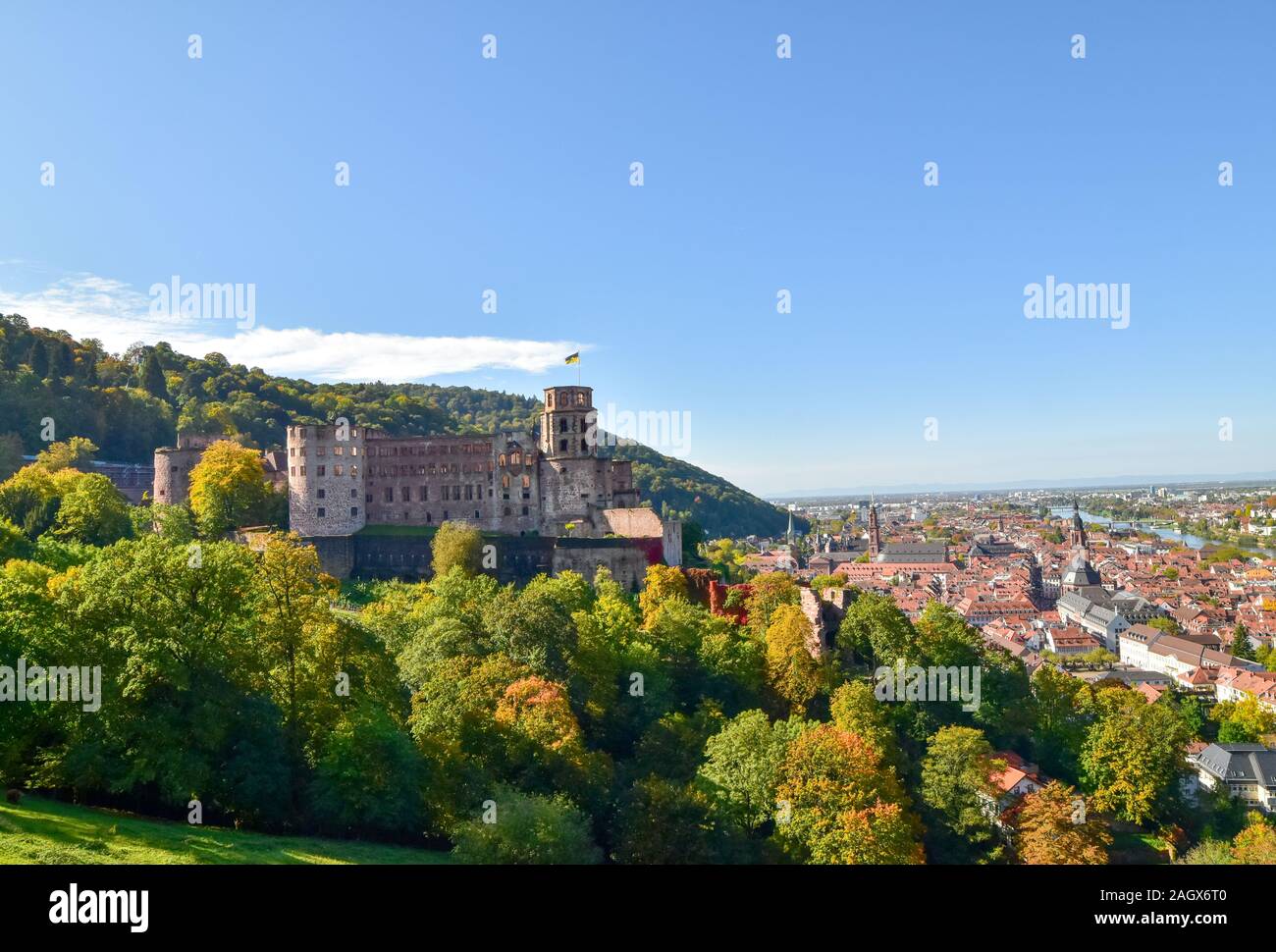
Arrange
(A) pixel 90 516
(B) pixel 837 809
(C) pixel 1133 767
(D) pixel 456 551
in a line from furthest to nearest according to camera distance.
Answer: (D) pixel 456 551 < (A) pixel 90 516 < (C) pixel 1133 767 < (B) pixel 837 809

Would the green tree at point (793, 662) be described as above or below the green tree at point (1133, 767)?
above

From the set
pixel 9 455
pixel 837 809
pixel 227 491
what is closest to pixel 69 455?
pixel 9 455

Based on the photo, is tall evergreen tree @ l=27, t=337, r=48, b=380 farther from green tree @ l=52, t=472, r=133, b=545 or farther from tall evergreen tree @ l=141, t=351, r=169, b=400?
green tree @ l=52, t=472, r=133, b=545

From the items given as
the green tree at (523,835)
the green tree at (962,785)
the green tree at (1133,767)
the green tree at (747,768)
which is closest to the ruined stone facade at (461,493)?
the green tree at (962,785)

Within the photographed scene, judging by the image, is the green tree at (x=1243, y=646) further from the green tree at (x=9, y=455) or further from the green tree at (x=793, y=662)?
the green tree at (x=9, y=455)

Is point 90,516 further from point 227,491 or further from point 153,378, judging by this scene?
point 153,378
